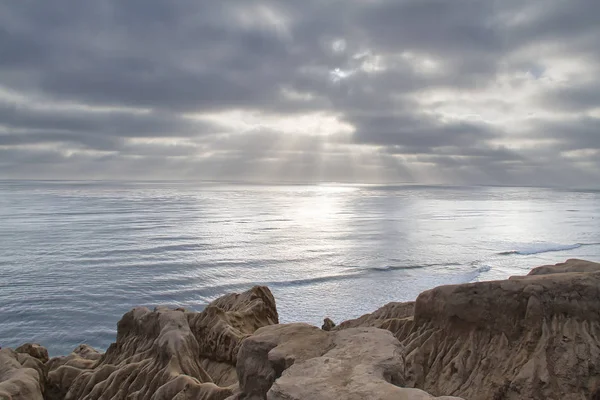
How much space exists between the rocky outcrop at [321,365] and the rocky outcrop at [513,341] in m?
3.93

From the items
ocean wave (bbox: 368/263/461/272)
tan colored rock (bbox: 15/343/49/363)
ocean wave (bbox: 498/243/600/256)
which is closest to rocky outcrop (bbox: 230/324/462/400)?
tan colored rock (bbox: 15/343/49/363)

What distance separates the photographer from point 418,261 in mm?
34312

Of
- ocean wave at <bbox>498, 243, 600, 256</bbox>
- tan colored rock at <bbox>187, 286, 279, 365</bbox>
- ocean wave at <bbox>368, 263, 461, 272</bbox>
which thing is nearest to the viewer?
tan colored rock at <bbox>187, 286, 279, 365</bbox>

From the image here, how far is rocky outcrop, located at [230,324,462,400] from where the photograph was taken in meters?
5.64

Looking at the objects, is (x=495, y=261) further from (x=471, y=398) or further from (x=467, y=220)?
(x=467, y=220)

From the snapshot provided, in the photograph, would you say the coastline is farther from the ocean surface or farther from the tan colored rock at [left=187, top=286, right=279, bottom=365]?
the ocean surface

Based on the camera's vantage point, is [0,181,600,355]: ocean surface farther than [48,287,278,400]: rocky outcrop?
Yes

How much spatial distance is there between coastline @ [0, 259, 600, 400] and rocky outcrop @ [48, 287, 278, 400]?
28 millimetres

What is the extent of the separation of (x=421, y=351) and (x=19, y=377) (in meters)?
8.77

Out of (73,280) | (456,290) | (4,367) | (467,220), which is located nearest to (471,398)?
(456,290)

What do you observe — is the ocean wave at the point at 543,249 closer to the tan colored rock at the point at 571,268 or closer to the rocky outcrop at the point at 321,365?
the tan colored rock at the point at 571,268

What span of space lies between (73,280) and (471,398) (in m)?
23.4

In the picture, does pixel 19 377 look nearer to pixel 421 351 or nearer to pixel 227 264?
pixel 421 351

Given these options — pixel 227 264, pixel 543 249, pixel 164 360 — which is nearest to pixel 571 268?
pixel 164 360
